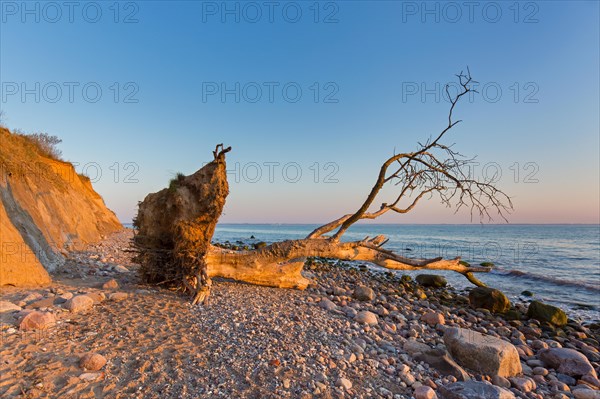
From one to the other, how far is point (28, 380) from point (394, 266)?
757 cm

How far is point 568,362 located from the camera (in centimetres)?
571

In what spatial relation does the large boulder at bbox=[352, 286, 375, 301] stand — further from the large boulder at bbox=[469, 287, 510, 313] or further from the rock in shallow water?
the rock in shallow water

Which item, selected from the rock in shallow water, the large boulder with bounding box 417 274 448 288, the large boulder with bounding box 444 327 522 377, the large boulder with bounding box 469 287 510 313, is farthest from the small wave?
the rock in shallow water

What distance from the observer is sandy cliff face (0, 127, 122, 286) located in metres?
6.16

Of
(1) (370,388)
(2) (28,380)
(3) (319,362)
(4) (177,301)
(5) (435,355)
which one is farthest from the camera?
(4) (177,301)

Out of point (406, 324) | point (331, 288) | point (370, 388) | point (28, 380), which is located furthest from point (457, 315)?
point (28, 380)

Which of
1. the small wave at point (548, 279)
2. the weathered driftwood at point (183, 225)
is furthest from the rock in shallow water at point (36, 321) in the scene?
the small wave at point (548, 279)

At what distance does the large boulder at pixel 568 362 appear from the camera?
5570mm

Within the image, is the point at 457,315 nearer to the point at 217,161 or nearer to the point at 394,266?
the point at 394,266

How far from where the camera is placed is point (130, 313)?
5035mm

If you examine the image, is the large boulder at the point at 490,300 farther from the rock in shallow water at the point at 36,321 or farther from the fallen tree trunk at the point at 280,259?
the rock in shallow water at the point at 36,321

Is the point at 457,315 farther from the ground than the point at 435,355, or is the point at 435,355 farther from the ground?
the point at 435,355

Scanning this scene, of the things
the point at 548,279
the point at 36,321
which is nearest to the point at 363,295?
the point at 36,321

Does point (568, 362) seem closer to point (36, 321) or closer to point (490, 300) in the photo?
point (490, 300)
